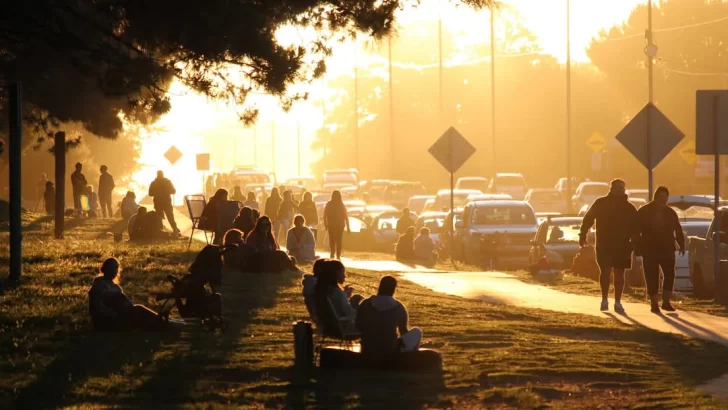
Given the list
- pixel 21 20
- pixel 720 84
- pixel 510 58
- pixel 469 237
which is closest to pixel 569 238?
pixel 469 237

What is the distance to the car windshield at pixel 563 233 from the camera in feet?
104

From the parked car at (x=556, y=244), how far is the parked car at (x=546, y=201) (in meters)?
29.1

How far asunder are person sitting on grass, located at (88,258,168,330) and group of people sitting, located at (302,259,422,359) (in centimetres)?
248

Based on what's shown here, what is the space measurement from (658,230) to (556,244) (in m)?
11.1

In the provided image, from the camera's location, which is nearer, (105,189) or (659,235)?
(659,235)

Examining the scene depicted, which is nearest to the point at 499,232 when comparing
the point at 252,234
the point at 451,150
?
the point at 451,150

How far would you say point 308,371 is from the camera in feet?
45.7

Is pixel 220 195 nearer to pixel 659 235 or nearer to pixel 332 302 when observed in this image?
pixel 659 235

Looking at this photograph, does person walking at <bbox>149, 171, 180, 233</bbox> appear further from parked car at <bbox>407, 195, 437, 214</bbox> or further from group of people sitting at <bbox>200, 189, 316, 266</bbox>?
parked car at <bbox>407, 195, 437, 214</bbox>

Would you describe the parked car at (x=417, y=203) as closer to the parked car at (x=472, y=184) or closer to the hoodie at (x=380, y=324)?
the parked car at (x=472, y=184)

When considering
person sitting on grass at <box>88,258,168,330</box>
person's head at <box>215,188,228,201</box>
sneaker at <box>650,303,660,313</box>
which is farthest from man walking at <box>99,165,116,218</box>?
person sitting on grass at <box>88,258,168,330</box>

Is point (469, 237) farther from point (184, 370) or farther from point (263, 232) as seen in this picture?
point (184, 370)

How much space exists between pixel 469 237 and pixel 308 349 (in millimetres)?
20751

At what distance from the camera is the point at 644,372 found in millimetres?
14156
